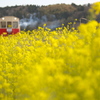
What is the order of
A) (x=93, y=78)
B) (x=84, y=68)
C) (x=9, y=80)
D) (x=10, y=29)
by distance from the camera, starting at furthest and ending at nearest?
1. (x=10, y=29)
2. (x=9, y=80)
3. (x=84, y=68)
4. (x=93, y=78)

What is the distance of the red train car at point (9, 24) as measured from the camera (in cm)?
1942

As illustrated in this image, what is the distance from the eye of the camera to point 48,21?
4525 centimetres

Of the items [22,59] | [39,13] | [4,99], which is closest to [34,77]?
[4,99]

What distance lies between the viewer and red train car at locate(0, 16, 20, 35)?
19.4m

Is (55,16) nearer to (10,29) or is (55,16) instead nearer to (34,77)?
(10,29)

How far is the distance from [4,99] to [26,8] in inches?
1915

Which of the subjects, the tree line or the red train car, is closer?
the red train car

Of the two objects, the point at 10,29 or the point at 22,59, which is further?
the point at 10,29

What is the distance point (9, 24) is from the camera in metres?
19.8

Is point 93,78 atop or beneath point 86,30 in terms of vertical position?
beneath

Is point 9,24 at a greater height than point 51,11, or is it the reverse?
point 51,11

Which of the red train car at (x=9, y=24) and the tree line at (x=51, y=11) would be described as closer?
the red train car at (x=9, y=24)

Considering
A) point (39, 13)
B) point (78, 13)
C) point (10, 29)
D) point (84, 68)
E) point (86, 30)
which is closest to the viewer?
point (84, 68)

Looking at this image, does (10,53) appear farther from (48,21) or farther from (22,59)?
(48,21)
